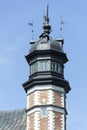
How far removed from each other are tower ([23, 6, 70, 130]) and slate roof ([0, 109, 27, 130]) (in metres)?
1.91

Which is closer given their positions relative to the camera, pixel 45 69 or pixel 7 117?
pixel 45 69

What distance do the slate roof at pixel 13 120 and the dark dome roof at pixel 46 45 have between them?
599 cm

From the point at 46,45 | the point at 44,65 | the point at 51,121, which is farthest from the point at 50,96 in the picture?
the point at 46,45

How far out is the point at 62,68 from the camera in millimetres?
49719

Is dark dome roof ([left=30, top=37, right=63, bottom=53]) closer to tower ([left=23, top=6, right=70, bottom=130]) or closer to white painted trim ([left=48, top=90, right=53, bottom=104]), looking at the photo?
tower ([left=23, top=6, right=70, bottom=130])

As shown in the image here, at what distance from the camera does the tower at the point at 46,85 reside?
46906 mm

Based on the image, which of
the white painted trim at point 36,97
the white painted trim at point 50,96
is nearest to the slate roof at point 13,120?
the white painted trim at point 36,97

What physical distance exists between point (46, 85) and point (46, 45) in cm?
369

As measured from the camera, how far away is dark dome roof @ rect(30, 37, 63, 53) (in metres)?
49.2

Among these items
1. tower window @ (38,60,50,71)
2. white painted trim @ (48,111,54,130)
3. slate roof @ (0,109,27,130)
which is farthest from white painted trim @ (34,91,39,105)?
slate roof @ (0,109,27,130)

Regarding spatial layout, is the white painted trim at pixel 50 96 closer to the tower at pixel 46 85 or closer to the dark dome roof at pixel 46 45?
the tower at pixel 46 85

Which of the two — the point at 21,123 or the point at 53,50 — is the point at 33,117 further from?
the point at 53,50

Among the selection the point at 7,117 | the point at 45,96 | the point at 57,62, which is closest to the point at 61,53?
the point at 57,62

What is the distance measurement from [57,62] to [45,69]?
1.45 meters
